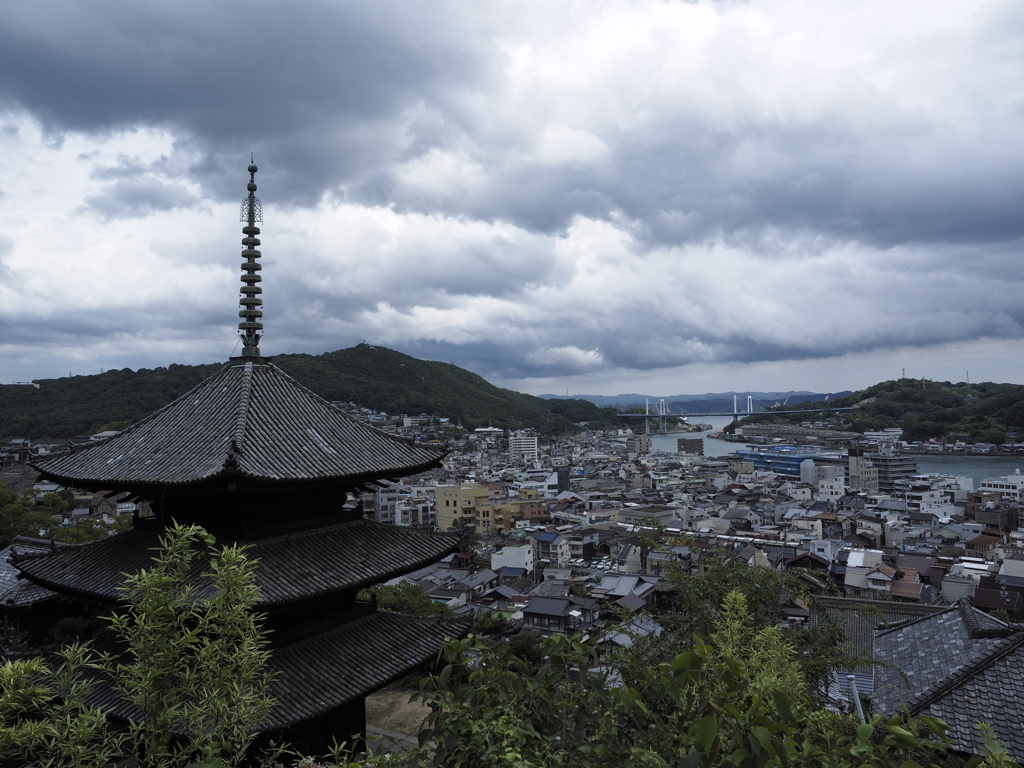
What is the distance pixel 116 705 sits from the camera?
8461 mm

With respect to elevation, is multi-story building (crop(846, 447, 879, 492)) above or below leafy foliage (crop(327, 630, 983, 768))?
below

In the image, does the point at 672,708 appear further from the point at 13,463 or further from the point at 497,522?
the point at 13,463

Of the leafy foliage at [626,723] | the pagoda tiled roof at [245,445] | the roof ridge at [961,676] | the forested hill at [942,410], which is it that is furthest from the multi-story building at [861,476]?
the leafy foliage at [626,723]

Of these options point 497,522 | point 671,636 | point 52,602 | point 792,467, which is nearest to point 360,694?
point 671,636

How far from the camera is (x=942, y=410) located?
470 feet

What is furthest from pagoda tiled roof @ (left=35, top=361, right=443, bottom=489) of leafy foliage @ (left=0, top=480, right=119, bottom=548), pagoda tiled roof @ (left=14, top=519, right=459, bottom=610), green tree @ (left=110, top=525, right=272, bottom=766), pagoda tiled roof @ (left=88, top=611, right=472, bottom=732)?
leafy foliage @ (left=0, top=480, right=119, bottom=548)

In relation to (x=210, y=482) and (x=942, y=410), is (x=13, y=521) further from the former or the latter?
(x=942, y=410)

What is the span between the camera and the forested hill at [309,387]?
86688 millimetres

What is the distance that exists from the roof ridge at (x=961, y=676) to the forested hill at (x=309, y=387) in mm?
68276

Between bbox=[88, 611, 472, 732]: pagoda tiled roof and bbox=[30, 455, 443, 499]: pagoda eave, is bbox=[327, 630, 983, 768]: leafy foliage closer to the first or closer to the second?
bbox=[88, 611, 472, 732]: pagoda tiled roof

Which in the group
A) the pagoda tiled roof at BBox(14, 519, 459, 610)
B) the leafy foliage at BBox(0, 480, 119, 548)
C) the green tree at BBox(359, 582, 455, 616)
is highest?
Result: the pagoda tiled roof at BBox(14, 519, 459, 610)

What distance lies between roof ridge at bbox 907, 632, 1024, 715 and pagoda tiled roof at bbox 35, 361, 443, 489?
8756 mm

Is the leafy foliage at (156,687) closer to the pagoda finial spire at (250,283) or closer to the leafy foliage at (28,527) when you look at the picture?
the pagoda finial spire at (250,283)

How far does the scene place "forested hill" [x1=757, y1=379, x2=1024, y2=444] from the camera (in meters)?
126
